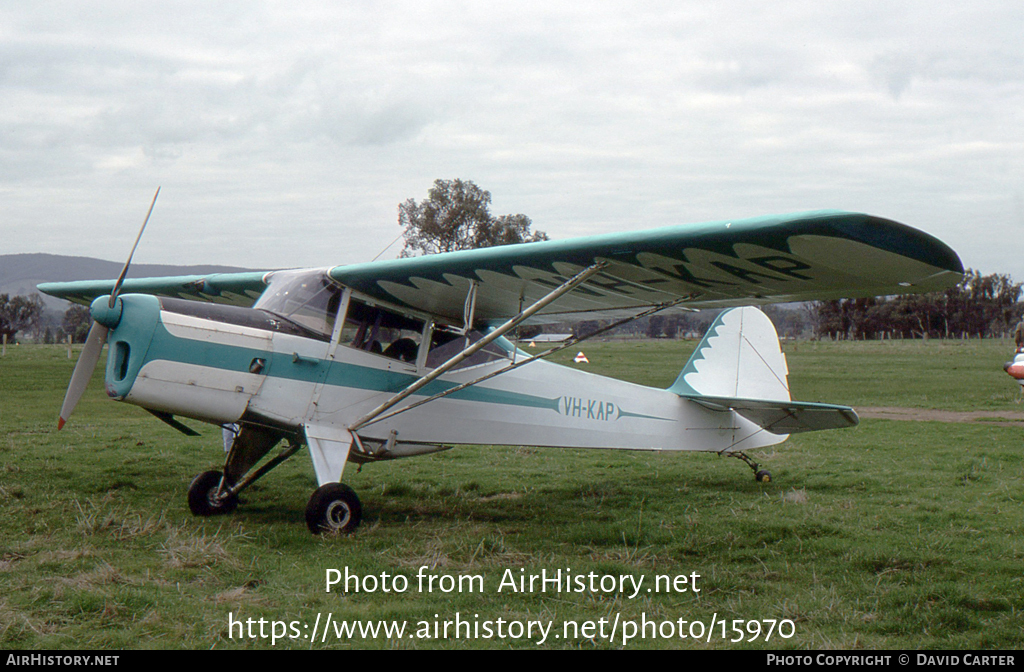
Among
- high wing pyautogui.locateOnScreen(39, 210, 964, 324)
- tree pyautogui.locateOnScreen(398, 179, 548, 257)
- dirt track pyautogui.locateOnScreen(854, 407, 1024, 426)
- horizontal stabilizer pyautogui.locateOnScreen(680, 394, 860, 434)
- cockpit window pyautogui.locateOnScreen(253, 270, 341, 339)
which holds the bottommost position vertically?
dirt track pyautogui.locateOnScreen(854, 407, 1024, 426)

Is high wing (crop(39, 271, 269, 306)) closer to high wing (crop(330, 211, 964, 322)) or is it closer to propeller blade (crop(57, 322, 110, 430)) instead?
propeller blade (crop(57, 322, 110, 430))

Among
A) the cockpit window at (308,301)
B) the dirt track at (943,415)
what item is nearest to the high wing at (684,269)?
the cockpit window at (308,301)

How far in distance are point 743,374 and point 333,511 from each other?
17.1 ft

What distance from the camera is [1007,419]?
1370 cm

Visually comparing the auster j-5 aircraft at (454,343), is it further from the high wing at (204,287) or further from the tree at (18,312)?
the tree at (18,312)

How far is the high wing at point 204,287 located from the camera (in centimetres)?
844

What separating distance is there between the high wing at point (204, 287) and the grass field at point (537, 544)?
2046 millimetres

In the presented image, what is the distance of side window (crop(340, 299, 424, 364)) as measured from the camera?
22.1ft

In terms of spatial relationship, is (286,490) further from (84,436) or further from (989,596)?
(989,596)

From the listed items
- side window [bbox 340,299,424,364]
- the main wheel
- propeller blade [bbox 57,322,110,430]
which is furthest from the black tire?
side window [bbox 340,299,424,364]

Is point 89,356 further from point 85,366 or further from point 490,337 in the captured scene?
point 490,337

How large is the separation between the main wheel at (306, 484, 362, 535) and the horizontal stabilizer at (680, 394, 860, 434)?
4104 millimetres
